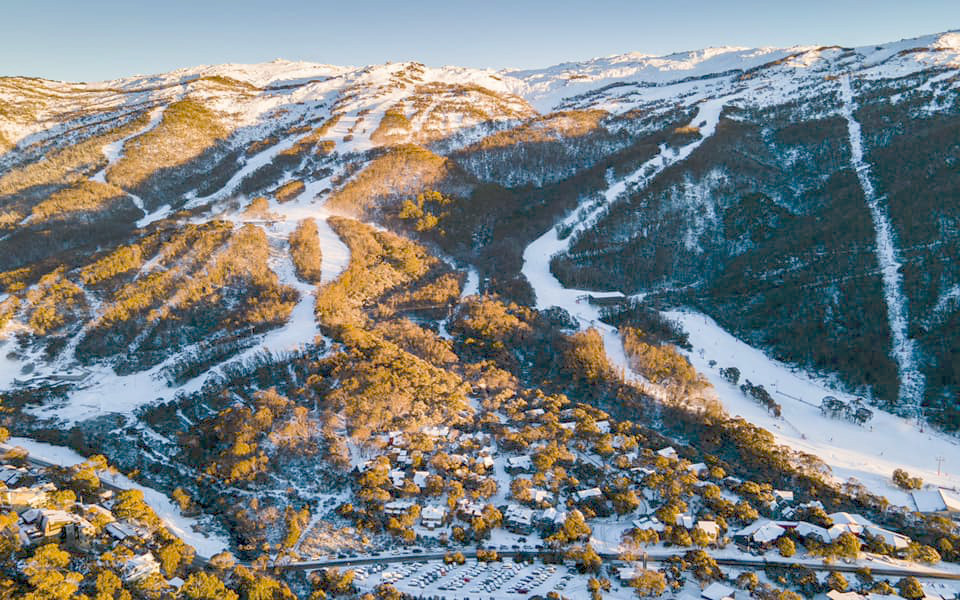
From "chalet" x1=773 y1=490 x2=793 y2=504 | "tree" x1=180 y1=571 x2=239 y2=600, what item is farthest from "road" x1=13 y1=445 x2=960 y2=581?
"chalet" x1=773 y1=490 x2=793 y2=504

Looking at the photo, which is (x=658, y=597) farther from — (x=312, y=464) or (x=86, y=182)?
(x=86, y=182)

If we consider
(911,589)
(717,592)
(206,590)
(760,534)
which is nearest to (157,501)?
(206,590)

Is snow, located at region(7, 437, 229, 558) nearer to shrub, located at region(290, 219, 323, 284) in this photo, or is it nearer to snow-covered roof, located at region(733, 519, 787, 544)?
shrub, located at region(290, 219, 323, 284)

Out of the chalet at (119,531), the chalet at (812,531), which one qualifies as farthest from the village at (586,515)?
the chalet at (119,531)

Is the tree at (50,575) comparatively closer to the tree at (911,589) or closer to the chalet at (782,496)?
the chalet at (782,496)

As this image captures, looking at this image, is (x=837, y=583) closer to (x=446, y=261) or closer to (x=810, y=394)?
(x=810, y=394)

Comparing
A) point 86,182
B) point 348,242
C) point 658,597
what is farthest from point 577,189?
point 86,182
